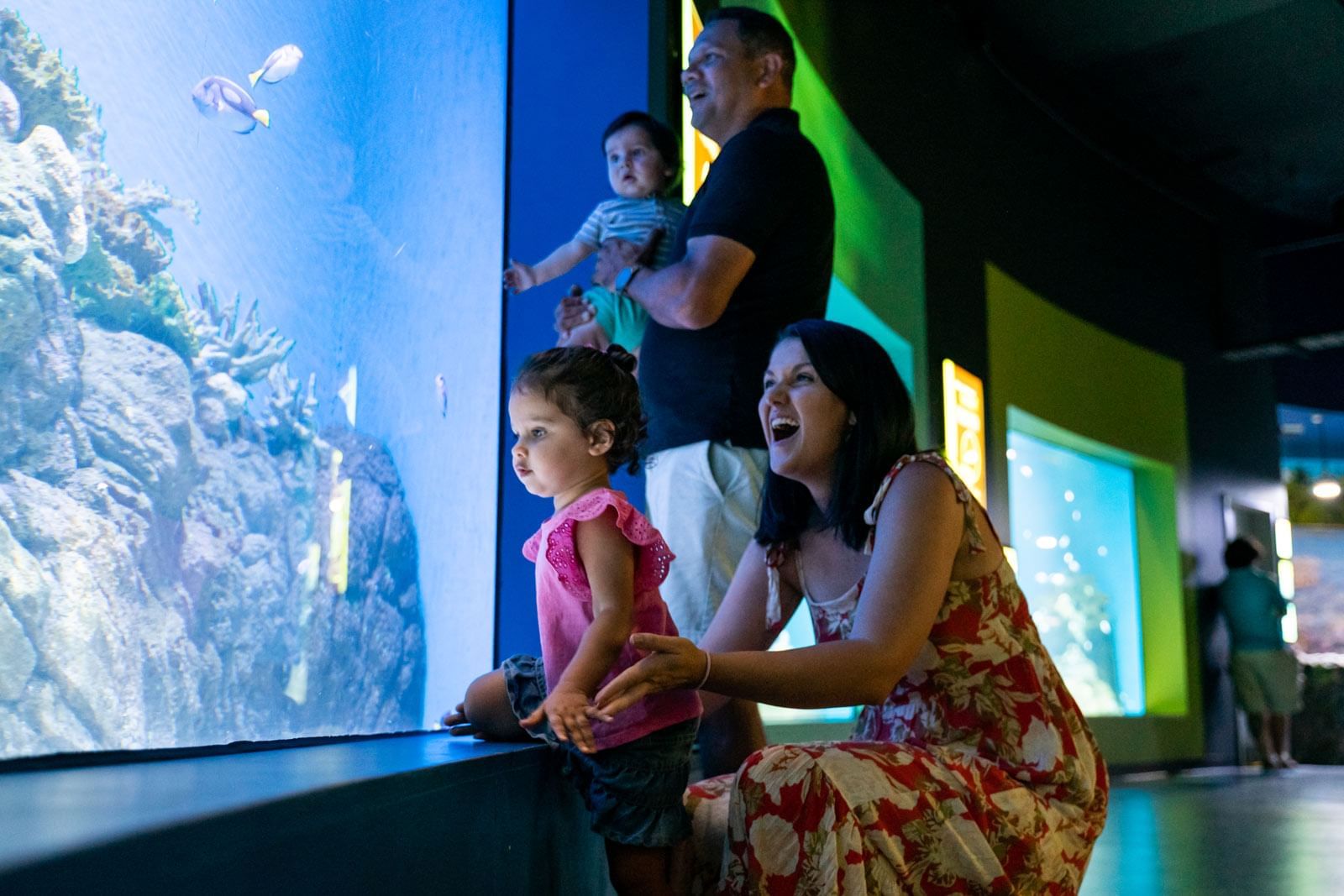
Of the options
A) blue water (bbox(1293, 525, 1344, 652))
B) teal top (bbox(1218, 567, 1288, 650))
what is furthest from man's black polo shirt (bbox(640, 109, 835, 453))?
blue water (bbox(1293, 525, 1344, 652))

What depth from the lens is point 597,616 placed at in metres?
1.51

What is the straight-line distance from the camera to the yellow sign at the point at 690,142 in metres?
3.16

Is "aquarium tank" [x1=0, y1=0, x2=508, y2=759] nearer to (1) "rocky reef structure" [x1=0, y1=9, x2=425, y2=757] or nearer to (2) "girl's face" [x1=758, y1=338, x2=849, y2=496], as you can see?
(1) "rocky reef structure" [x1=0, y1=9, x2=425, y2=757]

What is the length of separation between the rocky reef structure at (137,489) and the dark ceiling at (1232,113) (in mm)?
6537

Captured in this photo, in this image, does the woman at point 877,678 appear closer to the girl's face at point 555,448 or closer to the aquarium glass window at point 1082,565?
the girl's face at point 555,448

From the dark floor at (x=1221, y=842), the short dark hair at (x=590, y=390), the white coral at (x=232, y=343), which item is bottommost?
the dark floor at (x=1221, y=842)

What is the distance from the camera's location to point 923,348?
6.11 meters

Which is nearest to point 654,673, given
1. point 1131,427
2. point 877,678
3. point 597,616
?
point 597,616

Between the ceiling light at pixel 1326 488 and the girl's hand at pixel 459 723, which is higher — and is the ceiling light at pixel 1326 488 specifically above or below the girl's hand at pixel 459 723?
above

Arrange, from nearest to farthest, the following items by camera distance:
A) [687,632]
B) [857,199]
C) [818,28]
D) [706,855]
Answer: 1. [706,855]
2. [687,632]
3. [818,28]
4. [857,199]

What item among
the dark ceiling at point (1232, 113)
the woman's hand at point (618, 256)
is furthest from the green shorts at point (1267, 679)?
the woman's hand at point (618, 256)

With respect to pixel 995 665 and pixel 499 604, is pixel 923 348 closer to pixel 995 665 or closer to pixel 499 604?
pixel 499 604

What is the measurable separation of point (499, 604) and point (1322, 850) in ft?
8.86

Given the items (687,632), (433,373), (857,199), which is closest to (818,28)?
(857,199)
